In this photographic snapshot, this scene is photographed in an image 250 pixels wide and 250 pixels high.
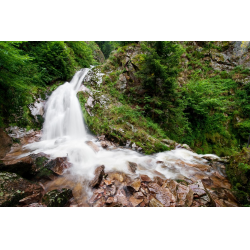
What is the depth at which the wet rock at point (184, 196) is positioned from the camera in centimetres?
305

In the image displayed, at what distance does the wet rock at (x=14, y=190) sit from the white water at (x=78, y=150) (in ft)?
4.99

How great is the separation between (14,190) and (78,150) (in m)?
2.92

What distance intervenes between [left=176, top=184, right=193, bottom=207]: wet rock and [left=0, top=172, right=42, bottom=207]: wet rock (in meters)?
4.00

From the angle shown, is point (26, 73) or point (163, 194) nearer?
point (163, 194)

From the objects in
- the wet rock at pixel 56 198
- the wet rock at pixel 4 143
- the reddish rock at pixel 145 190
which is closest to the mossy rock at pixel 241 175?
the reddish rock at pixel 145 190

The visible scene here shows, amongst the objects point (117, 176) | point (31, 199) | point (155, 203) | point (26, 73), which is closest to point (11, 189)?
point (31, 199)

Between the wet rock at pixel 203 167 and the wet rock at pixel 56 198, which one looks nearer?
the wet rock at pixel 56 198

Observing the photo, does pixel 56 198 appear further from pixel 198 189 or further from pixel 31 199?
pixel 198 189

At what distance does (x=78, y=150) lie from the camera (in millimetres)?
5664

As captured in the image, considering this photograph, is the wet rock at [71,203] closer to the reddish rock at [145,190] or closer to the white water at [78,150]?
the white water at [78,150]

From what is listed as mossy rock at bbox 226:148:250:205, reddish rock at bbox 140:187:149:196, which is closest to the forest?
mossy rock at bbox 226:148:250:205

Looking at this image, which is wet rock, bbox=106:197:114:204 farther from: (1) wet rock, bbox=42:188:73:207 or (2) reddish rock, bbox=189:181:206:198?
(2) reddish rock, bbox=189:181:206:198

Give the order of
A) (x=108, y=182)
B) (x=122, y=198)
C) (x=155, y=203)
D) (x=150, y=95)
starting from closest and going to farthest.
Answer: (x=155, y=203)
(x=122, y=198)
(x=108, y=182)
(x=150, y=95)

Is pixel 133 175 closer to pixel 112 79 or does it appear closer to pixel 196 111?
pixel 112 79
